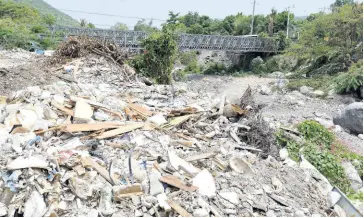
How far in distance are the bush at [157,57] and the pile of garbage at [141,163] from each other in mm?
5572

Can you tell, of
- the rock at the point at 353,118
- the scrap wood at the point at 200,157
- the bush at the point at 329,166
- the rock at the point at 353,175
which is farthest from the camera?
the rock at the point at 353,118

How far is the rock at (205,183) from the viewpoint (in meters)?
3.65

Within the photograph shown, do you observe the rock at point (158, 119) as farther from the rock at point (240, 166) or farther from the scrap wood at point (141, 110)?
the rock at point (240, 166)

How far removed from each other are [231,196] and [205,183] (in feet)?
1.03

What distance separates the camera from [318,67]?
21.5 m

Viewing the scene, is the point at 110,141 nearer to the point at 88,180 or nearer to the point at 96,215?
the point at 88,180

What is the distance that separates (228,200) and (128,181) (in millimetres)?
1100

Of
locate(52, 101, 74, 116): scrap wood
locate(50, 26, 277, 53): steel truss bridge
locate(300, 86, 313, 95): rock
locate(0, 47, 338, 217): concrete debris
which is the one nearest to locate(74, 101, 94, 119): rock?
locate(0, 47, 338, 217): concrete debris

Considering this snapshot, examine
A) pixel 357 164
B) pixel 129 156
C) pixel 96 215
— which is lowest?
pixel 357 164

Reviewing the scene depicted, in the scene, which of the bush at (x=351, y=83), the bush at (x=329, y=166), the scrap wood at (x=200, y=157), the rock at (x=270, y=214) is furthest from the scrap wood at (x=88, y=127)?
the bush at (x=351, y=83)

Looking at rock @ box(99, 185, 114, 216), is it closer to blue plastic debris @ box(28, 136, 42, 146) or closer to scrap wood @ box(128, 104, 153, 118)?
blue plastic debris @ box(28, 136, 42, 146)

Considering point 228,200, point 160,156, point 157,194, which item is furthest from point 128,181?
point 228,200

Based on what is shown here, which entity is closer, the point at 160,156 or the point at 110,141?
the point at 160,156

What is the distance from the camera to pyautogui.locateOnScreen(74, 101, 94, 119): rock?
207 inches
